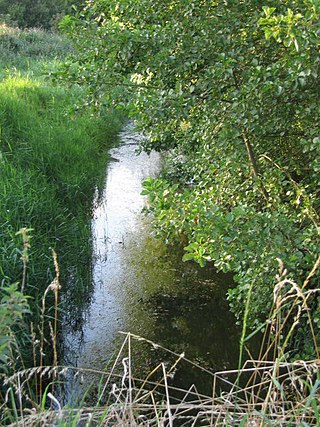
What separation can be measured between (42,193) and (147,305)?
1.49 metres

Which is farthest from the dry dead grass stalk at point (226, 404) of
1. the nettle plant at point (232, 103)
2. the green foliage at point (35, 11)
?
the green foliage at point (35, 11)

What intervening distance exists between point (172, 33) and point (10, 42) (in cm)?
1391

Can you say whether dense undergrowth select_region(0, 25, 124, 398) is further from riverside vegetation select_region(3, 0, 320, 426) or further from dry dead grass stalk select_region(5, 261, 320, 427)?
riverside vegetation select_region(3, 0, 320, 426)

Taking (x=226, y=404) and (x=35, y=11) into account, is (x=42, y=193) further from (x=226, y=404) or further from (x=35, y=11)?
(x=35, y=11)

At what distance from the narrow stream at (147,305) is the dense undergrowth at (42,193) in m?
0.25

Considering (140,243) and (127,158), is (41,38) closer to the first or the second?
(127,158)

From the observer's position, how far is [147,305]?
16.0 feet

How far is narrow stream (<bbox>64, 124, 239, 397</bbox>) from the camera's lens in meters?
4.21

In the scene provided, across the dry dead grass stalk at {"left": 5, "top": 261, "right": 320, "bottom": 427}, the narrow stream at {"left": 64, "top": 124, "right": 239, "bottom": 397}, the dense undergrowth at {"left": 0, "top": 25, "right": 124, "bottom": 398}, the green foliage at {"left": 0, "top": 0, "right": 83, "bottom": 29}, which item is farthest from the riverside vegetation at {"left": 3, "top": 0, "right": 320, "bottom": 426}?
the green foliage at {"left": 0, "top": 0, "right": 83, "bottom": 29}

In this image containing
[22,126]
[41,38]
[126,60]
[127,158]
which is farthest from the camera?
[41,38]

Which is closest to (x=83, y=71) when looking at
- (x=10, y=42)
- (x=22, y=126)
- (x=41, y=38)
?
(x=22, y=126)

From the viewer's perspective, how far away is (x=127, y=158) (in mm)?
8836

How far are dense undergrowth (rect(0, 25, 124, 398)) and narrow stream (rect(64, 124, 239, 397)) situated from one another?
0.81 ft

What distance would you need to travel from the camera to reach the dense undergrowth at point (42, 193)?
3875 mm
